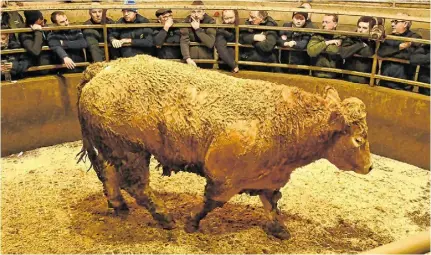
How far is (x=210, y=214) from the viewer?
4551mm

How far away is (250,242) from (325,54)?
2.85 metres

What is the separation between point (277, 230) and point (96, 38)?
336 cm

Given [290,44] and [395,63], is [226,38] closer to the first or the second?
[290,44]

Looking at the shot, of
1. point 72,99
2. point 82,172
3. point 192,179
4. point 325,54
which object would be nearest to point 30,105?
point 72,99

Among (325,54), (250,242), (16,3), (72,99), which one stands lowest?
(250,242)

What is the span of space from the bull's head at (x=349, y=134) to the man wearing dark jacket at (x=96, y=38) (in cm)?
338

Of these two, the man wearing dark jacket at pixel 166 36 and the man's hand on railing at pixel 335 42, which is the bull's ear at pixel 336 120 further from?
the man wearing dark jacket at pixel 166 36

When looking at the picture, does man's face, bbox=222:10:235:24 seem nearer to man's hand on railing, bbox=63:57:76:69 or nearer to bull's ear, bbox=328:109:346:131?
man's hand on railing, bbox=63:57:76:69

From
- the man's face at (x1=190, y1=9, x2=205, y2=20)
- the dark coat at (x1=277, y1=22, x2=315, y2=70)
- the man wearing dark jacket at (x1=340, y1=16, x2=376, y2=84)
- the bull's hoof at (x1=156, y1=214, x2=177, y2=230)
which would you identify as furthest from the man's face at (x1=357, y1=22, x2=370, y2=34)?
the bull's hoof at (x1=156, y1=214, x2=177, y2=230)

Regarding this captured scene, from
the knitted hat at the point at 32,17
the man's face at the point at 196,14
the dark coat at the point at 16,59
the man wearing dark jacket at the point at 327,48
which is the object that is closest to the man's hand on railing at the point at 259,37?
the man wearing dark jacket at the point at 327,48

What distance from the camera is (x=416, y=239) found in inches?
60.4

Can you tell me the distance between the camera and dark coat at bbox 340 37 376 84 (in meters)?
5.67

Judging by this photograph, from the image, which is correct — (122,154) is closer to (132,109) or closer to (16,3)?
(132,109)

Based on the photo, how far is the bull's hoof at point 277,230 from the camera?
165 inches
